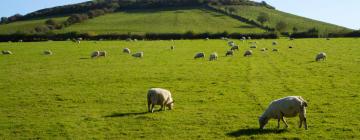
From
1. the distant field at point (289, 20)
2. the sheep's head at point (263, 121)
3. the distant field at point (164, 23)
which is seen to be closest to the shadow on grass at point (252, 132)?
the sheep's head at point (263, 121)

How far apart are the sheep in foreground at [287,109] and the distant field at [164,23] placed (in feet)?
313

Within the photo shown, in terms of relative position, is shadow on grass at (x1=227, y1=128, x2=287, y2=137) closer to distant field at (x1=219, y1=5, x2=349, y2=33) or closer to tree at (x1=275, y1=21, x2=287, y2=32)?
tree at (x1=275, y1=21, x2=287, y2=32)

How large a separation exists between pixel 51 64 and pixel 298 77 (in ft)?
79.8

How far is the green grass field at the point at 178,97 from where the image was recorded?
1830 centimetres

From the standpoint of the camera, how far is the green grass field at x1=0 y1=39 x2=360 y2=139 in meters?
18.3

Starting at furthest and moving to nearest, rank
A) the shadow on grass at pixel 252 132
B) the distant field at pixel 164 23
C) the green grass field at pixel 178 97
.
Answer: the distant field at pixel 164 23 → the green grass field at pixel 178 97 → the shadow on grass at pixel 252 132

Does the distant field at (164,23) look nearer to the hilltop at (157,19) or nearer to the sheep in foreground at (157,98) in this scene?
the hilltop at (157,19)

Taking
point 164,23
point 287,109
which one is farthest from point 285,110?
point 164,23

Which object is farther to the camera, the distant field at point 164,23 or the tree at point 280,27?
the tree at point 280,27

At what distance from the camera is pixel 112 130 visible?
1858cm

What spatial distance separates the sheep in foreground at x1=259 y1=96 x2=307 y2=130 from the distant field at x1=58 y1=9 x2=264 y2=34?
95480 mm

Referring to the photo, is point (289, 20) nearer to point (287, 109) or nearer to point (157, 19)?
point (157, 19)

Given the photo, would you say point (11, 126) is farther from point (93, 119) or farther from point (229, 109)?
point (229, 109)

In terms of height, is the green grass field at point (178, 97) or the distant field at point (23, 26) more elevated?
the distant field at point (23, 26)
